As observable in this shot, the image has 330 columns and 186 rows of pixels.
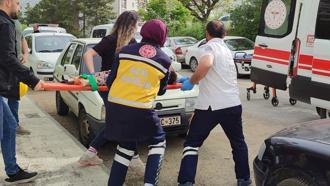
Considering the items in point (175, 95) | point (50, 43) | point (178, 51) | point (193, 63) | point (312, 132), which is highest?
point (312, 132)

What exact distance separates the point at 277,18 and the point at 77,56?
3533 mm

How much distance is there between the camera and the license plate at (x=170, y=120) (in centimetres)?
585

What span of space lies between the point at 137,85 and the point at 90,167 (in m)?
1.76

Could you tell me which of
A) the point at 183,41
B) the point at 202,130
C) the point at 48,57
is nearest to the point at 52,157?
the point at 202,130

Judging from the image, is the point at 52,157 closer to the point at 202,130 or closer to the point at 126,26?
the point at 126,26

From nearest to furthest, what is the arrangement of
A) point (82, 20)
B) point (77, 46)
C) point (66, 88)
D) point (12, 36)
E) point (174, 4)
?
1. point (12, 36)
2. point (66, 88)
3. point (77, 46)
4. point (174, 4)
5. point (82, 20)

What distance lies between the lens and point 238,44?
52.0ft

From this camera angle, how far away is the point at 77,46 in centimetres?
732

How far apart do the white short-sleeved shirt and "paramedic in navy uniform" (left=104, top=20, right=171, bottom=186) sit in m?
0.71

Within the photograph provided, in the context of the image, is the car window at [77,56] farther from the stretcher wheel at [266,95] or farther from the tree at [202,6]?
the tree at [202,6]

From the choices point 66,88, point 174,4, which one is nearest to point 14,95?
point 66,88

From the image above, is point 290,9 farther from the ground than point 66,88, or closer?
farther from the ground

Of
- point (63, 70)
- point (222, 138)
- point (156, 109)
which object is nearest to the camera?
point (156, 109)

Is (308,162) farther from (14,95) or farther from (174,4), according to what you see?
(174,4)
